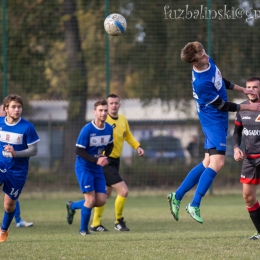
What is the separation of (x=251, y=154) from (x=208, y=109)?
0.86 m

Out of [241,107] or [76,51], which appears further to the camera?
[76,51]

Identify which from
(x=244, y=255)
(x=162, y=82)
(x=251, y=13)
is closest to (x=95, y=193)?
(x=244, y=255)

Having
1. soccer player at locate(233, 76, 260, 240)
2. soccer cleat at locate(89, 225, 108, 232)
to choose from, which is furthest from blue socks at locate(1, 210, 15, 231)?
soccer player at locate(233, 76, 260, 240)

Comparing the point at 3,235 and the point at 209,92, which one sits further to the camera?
the point at 3,235

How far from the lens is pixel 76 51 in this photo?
1769 centimetres

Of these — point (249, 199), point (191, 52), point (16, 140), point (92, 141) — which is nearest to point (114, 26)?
point (92, 141)

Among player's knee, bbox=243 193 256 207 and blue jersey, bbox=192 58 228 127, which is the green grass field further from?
blue jersey, bbox=192 58 228 127

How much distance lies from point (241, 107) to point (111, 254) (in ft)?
7.44

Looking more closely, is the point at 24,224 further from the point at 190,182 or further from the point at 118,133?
the point at 190,182

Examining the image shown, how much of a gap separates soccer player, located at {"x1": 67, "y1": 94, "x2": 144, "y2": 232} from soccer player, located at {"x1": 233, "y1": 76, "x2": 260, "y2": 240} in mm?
2508

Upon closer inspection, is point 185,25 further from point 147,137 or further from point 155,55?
point 147,137

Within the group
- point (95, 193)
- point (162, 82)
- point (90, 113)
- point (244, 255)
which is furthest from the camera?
point (90, 113)

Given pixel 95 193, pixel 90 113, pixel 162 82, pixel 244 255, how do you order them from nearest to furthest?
pixel 244 255, pixel 95 193, pixel 162 82, pixel 90 113

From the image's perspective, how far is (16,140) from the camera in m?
8.27
